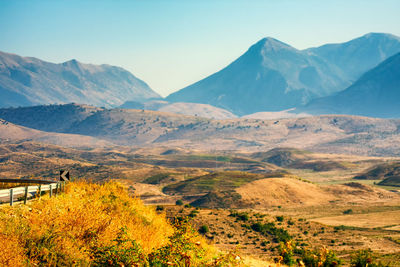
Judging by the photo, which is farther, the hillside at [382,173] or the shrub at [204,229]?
the hillside at [382,173]

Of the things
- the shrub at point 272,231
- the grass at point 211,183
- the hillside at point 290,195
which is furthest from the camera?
the grass at point 211,183

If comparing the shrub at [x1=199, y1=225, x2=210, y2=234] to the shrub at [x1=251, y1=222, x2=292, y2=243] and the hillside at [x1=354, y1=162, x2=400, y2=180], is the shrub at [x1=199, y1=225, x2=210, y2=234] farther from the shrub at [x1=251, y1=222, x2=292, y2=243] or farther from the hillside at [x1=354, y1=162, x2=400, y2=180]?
the hillside at [x1=354, y1=162, x2=400, y2=180]

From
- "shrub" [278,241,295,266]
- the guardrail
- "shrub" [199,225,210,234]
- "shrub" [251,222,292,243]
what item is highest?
the guardrail

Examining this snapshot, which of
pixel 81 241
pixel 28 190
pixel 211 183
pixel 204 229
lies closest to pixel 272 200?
pixel 211 183

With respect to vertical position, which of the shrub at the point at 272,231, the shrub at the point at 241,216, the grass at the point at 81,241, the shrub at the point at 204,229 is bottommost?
the shrub at the point at 272,231

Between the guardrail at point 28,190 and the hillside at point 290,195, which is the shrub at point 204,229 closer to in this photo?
the guardrail at point 28,190

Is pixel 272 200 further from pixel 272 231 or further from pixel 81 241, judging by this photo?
pixel 81 241

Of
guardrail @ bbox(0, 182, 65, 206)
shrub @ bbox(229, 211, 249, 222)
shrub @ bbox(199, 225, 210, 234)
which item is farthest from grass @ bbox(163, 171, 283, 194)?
guardrail @ bbox(0, 182, 65, 206)

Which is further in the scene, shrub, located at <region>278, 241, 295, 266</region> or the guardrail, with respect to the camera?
the guardrail

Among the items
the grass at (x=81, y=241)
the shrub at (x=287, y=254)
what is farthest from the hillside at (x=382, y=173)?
the grass at (x=81, y=241)

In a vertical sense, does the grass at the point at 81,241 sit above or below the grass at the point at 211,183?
above

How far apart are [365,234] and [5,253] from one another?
4829cm

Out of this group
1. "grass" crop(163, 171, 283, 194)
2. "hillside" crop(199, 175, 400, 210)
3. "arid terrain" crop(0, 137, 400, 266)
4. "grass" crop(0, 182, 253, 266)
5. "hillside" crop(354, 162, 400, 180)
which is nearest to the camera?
"grass" crop(0, 182, 253, 266)

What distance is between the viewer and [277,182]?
10319 centimetres
